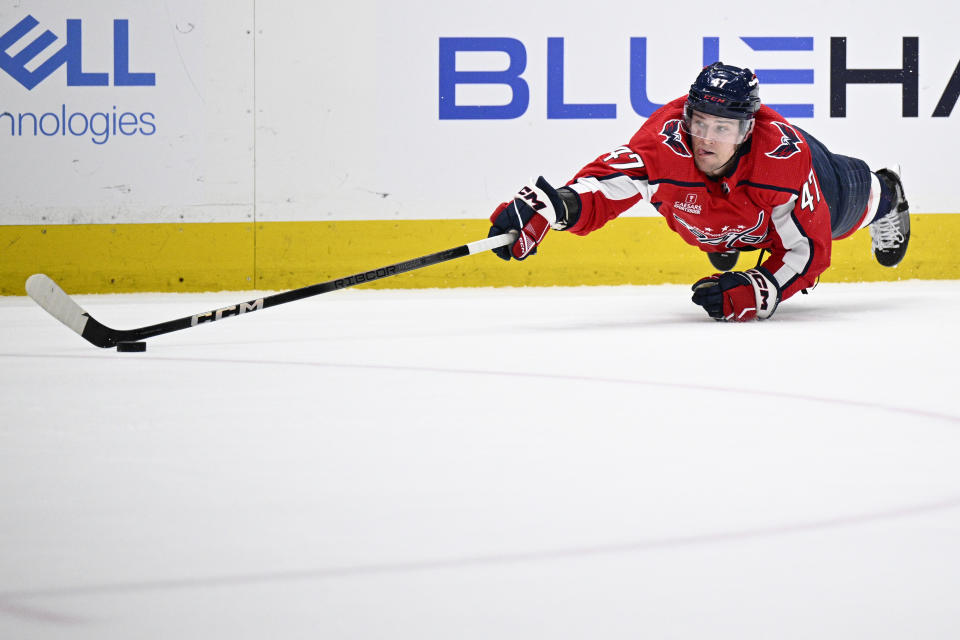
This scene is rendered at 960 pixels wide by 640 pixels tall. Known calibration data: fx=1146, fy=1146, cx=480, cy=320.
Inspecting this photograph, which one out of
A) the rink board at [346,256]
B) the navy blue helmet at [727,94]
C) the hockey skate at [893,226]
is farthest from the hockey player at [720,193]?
the rink board at [346,256]

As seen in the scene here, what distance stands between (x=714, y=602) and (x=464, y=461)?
582mm

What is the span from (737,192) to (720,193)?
0.05 metres

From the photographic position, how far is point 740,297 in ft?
11.2

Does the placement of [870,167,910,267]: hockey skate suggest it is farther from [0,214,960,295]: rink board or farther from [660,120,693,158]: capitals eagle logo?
[660,120,693,158]: capitals eagle logo

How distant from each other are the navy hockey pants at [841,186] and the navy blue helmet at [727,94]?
1.90 feet

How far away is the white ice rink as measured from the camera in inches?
38.0

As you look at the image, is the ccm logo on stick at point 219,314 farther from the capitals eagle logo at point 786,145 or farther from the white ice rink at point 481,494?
the capitals eagle logo at point 786,145

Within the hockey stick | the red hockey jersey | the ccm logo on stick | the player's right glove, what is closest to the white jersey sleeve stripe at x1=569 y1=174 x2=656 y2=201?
the red hockey jersey

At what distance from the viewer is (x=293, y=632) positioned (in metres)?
0.91

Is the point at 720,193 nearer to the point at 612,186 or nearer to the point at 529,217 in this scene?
the point at 612,186

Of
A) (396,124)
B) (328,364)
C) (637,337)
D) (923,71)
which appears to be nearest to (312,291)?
(328,364)

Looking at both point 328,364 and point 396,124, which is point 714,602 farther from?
point 396,124

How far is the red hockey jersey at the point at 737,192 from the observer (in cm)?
333

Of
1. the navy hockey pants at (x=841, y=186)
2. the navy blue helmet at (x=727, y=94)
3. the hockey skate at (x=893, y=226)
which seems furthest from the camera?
the hockey skate at (x=893, y=226)
